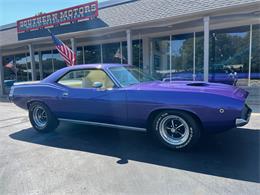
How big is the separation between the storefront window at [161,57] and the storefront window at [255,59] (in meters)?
4.27

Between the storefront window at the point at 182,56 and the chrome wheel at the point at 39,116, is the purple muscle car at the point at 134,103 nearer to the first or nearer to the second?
the chrome wheel at the point at 39,116

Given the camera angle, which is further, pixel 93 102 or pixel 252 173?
pixel 93 102

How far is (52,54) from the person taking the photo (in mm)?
18391

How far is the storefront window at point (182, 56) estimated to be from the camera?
12.4m

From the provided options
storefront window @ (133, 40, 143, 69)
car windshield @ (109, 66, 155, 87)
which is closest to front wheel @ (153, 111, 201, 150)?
car windshield @ (109, 66, 155, 87)

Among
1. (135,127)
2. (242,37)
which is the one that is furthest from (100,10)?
(135,127)

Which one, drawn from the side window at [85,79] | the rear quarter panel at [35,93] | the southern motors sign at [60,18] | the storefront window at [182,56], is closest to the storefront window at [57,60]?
the southern motors sign at [60,18]

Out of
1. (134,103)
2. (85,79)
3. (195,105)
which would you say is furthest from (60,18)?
(195,105)

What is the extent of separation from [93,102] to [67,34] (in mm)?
8688

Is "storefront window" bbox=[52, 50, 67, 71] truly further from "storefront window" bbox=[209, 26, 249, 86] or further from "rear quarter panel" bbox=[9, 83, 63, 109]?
"rear quarter panel" bbox=[9, 83, 63, 109]

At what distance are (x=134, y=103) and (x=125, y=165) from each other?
3.65 feet

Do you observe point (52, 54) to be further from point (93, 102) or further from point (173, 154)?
point (173, 154)

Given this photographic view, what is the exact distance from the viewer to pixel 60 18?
1243 cm

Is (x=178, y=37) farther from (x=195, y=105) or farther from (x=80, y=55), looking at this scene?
(x=195, y=105)
